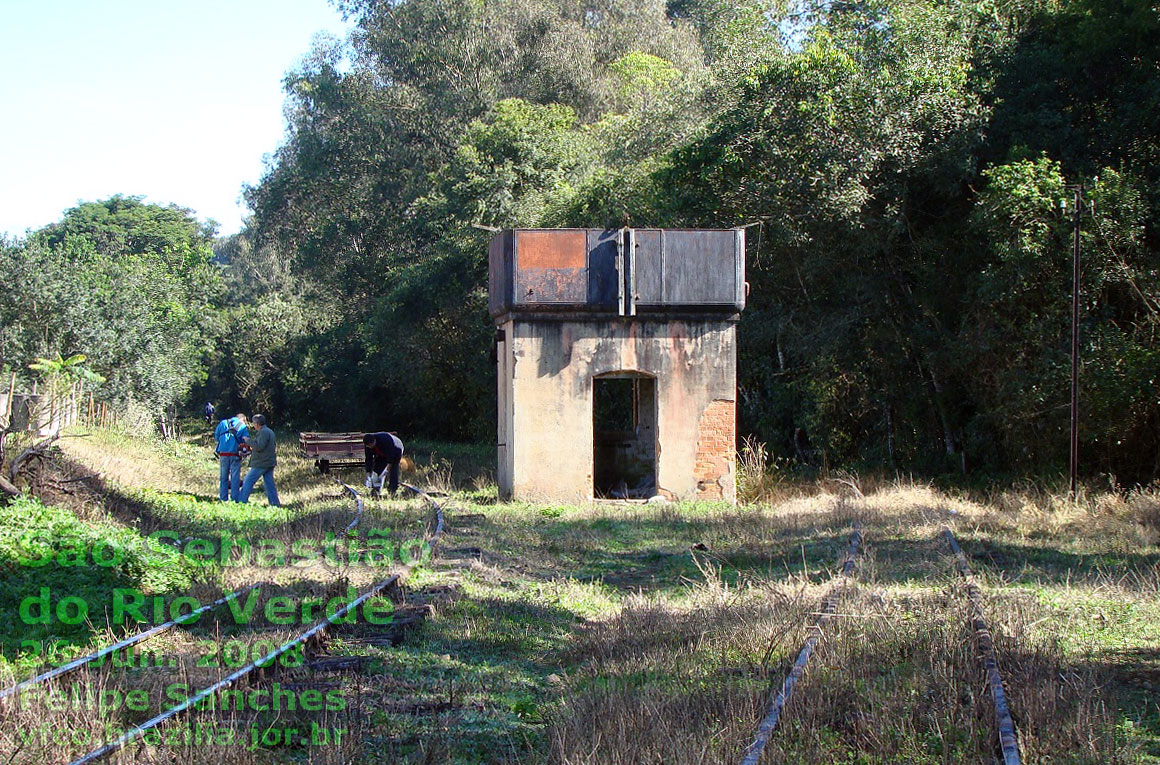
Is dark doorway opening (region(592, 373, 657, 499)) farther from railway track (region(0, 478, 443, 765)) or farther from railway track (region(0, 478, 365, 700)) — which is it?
railway track (region(0, 478, 365, 700))

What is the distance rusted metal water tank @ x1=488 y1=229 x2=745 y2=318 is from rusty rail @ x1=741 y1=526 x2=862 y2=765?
9685 millimetres

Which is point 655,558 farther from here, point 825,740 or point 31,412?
point 31,412

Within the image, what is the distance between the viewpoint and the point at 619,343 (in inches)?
756

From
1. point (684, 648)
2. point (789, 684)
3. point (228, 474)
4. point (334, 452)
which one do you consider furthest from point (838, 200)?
point (789, 684)

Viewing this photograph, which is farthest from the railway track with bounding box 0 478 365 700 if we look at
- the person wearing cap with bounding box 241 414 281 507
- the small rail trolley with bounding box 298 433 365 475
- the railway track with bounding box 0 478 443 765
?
the small rail trolley with bounding box 298 433 365 475

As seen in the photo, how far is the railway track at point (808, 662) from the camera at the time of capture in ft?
16.8

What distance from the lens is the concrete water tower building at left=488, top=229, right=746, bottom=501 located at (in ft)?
62.4

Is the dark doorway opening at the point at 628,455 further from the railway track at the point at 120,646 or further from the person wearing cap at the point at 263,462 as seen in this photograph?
the railway track at the point at 120,646

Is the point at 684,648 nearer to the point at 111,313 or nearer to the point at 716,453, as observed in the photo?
the point at 716,453

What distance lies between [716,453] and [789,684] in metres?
13.2

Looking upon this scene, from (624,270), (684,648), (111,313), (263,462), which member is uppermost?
(111,313)

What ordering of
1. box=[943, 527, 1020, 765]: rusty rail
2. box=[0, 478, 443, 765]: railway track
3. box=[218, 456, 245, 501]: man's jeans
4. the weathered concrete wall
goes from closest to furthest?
box=[943, 527, 1020, 765]: rusty rail
box=[0, 478, 443, 765]: railway track
box=[218, 456, 245, 501]: man's jeans
the weathered concrete wall

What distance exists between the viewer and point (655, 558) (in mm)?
12898

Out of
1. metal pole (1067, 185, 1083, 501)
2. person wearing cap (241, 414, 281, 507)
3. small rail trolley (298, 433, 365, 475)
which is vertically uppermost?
metal pole (1067, 185, 1083, 501)
